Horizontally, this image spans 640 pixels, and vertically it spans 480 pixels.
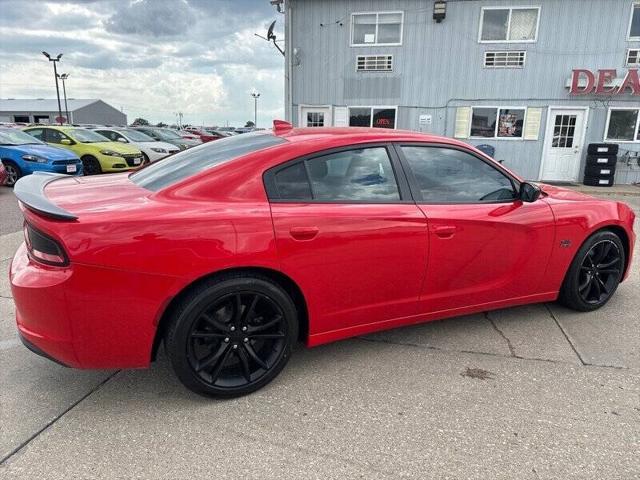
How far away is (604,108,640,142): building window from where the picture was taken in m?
13.4

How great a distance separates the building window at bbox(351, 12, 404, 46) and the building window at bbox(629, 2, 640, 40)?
6315mm

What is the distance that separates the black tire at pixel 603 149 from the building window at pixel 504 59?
3.12m

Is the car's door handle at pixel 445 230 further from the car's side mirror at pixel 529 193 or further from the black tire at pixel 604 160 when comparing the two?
the black tire at pixel 604 160

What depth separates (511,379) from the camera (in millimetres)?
2844

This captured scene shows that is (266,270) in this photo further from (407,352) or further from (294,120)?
(294,120)

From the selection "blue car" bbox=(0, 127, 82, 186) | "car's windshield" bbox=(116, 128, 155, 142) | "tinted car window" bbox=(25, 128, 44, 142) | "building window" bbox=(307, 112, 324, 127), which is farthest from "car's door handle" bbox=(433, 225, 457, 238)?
"car's windshield" bbox=(116, 128, 155, 142)

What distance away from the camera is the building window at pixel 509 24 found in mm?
13172

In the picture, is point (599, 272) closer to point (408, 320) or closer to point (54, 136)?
point (408, 320)

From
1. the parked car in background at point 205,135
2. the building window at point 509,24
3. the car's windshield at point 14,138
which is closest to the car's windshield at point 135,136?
the parked car in background at point 205,135

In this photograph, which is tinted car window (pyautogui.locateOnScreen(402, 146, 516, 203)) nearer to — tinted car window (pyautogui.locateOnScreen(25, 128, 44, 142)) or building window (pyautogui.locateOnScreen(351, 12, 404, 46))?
building window (pyautogui.locateOnScreen(351, 12, 404, 46))

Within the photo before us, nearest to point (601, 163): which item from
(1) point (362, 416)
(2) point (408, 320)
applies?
(2) point (408, 320)

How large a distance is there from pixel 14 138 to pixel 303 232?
37.6 ft

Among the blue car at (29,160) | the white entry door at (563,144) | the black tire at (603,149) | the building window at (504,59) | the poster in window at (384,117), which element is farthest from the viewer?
the poster in window at (384,117)

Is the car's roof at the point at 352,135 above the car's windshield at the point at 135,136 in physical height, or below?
above
